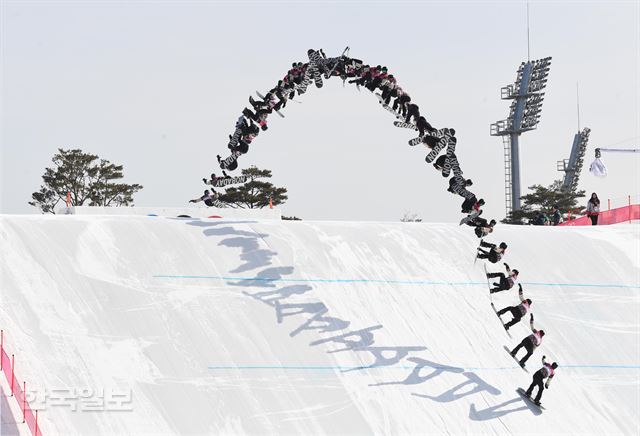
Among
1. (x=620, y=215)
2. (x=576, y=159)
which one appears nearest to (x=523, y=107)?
(x=576, y=159)

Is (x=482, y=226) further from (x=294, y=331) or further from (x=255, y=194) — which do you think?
(x=255, y=194)

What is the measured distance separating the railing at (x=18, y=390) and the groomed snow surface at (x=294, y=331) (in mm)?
310

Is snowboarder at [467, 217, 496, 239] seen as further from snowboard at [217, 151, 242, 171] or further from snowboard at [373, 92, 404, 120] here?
snowboard at [217, 151, 242, 171]

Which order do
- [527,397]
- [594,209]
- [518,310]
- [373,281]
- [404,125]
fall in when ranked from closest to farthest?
[527,397]
[518,310]
[404,125]
[373,281]
[594,209]

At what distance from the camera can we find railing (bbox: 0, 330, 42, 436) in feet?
46.9

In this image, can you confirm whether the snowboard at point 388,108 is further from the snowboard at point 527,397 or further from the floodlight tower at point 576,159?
the floodlight tower at point 576,159

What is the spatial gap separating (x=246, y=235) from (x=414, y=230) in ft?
15.6

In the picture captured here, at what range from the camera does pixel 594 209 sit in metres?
30.2

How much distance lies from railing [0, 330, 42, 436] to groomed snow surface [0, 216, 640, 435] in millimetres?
310

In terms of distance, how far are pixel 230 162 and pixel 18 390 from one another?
31.7 ft

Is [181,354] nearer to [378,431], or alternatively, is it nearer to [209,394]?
[209,394]

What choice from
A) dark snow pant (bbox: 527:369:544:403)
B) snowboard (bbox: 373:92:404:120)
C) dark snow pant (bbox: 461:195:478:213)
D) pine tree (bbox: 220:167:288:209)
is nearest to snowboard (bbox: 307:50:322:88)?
snowboard (bbox: 373:92:404:120)

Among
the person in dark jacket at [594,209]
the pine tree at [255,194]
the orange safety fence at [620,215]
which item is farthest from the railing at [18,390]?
the pine tree at [255,194]

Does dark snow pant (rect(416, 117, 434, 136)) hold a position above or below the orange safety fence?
above
